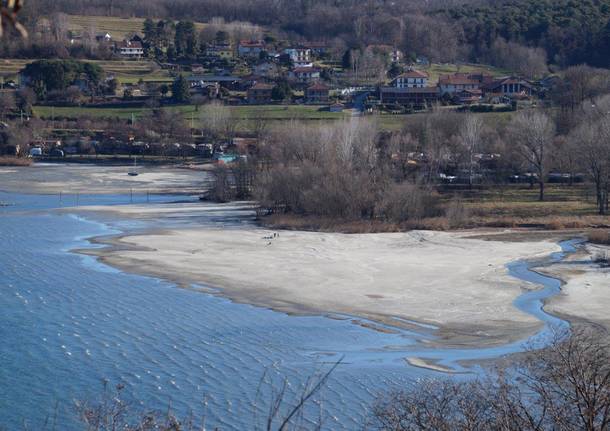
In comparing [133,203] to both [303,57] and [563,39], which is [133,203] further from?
[563,39]

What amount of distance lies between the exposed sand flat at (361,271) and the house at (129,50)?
47806 mm

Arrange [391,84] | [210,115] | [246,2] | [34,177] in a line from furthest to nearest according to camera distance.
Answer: [246,2] < [391,84] < [210,115] < [34,177]

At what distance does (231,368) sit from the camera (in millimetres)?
12516

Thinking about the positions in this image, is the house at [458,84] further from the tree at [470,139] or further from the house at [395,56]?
the tree at [470,139]

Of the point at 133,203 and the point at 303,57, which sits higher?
the point at 303,57

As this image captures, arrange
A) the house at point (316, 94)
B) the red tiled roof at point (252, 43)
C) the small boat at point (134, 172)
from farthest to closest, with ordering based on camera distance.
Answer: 1. the red tiled roof at point (252, 43)
2. the house at point (316, 94)
3. the small boat at point (134, 172)

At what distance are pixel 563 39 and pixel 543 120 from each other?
34.5 meters

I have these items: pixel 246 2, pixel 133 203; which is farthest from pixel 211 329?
pixel 246 2

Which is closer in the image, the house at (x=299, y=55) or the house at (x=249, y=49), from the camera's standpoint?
the house at (x=299, y=55)

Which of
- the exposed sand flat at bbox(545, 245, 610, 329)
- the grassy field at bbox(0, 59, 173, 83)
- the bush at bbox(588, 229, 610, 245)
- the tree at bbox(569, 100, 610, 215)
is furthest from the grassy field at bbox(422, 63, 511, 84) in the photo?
the exposed sand flat at bbox(545, 245, 610, 329)

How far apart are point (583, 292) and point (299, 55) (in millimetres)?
53489

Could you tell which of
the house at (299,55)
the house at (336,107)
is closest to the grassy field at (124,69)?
the house at (299,55)

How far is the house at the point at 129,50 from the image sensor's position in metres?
70.4

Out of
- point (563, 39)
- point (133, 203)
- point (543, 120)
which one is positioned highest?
point (563, 39)
